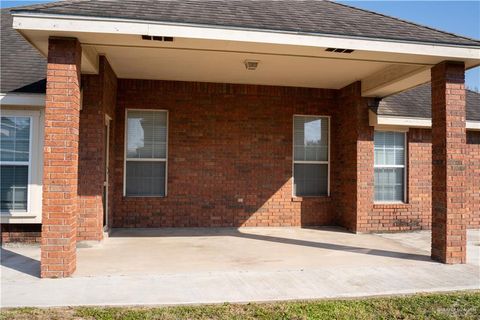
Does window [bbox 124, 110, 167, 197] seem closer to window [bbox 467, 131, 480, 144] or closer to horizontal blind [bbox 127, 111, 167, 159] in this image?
horizontal blind [bbox 127, 111, 167, 159]

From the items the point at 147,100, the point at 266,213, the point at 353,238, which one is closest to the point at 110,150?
the point at 147,100

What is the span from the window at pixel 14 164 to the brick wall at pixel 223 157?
217cm

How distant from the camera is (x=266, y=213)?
1003cm

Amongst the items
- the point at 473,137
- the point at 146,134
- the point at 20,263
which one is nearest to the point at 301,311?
the point at 20,263

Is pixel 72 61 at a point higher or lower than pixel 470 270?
higher

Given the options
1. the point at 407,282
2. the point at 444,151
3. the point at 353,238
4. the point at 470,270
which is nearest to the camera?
the point at 407,282

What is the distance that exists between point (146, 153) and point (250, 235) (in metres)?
3.12

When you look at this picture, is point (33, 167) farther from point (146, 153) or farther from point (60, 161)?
point (146, 153)

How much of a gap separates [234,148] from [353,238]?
344 cm

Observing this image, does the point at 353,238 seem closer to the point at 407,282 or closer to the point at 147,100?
the point at 407,282

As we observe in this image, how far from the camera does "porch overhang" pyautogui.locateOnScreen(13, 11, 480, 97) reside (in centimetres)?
566

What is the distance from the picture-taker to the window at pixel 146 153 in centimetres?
961

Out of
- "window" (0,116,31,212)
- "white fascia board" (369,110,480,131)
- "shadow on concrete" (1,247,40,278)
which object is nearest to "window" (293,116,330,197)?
"white fascia board" (369,110,480,131)

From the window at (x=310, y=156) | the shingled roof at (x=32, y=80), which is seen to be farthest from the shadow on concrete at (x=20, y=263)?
the window at (x=310, y=156)
